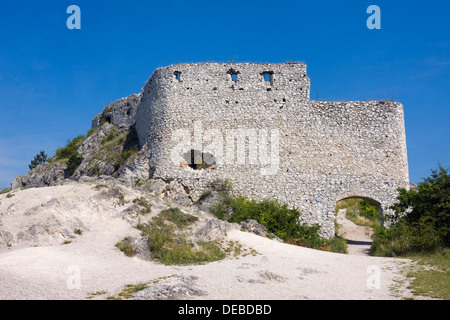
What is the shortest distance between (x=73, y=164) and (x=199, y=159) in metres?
9.47

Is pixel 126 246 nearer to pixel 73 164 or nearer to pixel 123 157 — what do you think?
pixel 123 157

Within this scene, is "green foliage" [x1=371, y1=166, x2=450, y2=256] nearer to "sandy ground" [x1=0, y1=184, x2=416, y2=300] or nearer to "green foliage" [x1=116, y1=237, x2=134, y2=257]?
"sandy ground" [x1=0, y1=184, x2=416, y2=300]

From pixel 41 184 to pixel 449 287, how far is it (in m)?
23.4

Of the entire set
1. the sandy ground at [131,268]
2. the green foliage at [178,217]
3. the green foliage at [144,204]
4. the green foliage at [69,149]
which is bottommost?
the sandy ground at [131,268]

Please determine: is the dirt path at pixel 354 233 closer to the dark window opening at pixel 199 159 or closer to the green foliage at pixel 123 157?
the dark window opening at pixel 199 159

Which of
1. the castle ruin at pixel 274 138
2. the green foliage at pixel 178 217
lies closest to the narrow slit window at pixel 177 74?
the castle ruin at pixel 274 138

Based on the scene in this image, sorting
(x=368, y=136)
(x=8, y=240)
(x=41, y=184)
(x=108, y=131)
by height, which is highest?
(x=108, y=131)

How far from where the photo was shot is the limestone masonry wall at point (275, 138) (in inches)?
855

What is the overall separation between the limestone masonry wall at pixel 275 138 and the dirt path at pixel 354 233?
2485 mm
